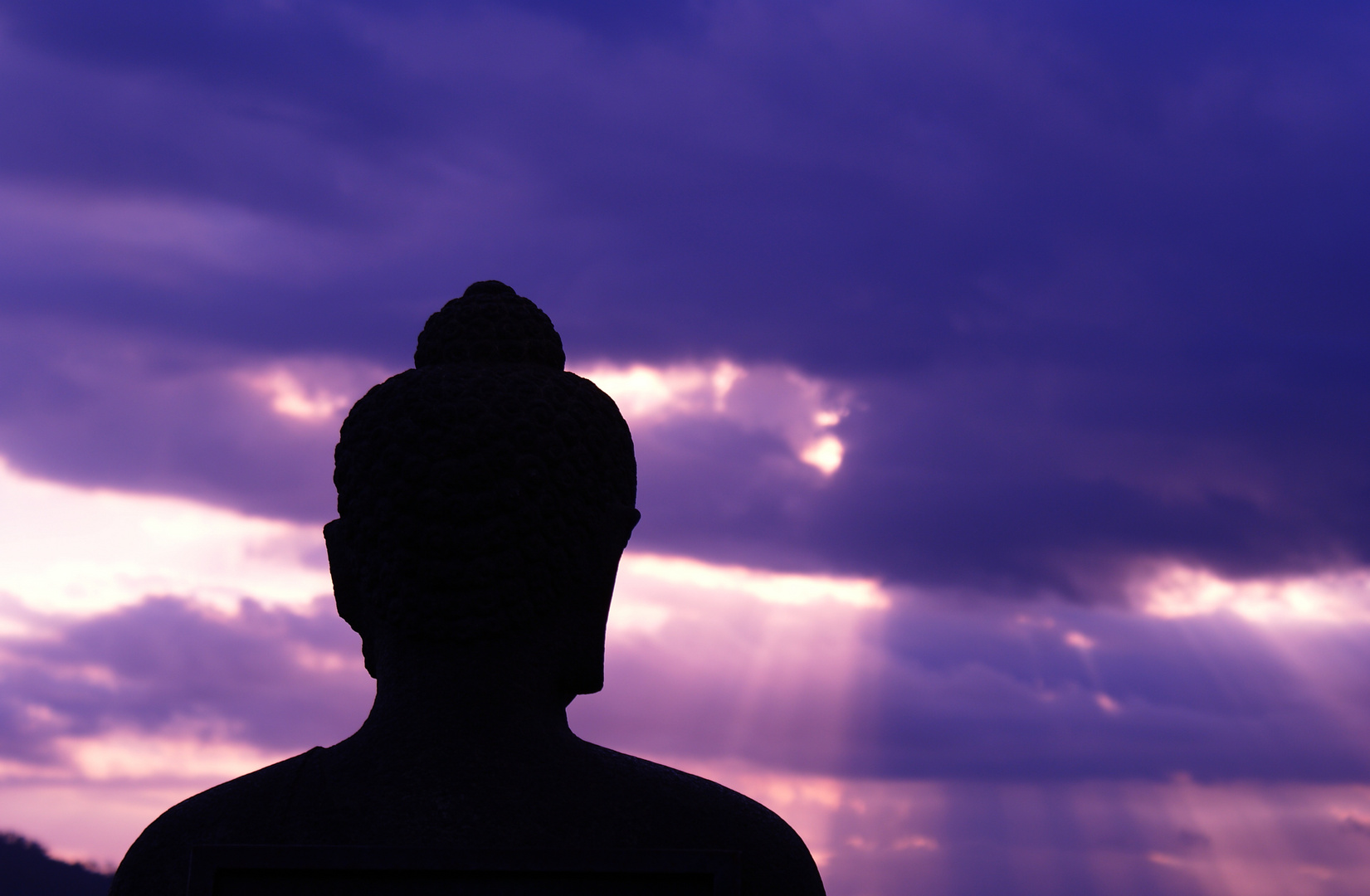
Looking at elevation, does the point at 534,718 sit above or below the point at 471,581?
below

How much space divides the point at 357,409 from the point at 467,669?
1572 mm

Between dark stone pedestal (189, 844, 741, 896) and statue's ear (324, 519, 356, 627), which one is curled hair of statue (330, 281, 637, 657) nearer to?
statue's ear (324, 519, 356, 627)

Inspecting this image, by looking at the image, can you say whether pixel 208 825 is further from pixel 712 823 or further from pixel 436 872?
pixel 712 823

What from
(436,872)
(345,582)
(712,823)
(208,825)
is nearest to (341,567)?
(345,582)

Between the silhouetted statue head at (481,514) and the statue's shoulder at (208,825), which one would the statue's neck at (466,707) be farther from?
the statue's shoulder at (208,825)

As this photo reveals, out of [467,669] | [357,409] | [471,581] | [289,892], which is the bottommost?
[289,892]

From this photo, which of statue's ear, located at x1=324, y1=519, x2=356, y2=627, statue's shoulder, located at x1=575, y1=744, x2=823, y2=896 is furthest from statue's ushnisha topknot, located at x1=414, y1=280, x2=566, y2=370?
statue's shoulder, located at x1=575, y1=744, x2=823, y2=896

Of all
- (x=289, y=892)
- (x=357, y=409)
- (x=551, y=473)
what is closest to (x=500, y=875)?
(x=289, y=892)

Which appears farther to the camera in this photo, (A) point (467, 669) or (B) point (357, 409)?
(B) point (357, 409)

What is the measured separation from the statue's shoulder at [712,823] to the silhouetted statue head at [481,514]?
684 millimetres

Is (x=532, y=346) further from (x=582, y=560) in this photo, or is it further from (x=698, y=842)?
(x=698, y=842)

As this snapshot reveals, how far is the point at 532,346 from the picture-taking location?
713 cm

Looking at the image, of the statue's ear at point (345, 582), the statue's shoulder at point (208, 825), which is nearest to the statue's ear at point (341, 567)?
the statue's ear at point (345, 582)

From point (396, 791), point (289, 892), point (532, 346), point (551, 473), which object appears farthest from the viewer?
point (532, 346)
